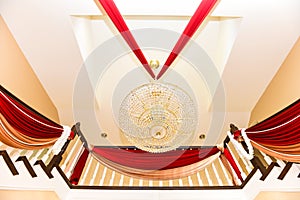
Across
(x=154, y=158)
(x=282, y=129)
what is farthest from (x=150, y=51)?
(x=282, y=129)

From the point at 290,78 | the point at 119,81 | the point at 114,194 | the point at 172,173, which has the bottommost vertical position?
the point at 114,194

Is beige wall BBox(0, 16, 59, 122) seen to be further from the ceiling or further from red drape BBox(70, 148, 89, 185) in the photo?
red drape BBox(70, 148, 89, 185)

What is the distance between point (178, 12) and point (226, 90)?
2189 millimetres

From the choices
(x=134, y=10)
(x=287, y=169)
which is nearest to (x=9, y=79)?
(x=134, y=10)

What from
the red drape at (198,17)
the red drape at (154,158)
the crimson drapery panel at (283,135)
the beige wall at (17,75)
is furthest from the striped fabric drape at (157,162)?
the red drape at (198,17)

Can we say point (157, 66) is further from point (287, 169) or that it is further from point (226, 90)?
point (287, 169)

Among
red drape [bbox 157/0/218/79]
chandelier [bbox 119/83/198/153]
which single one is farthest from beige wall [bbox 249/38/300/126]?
chandelier [bbox 119/83/198/153]

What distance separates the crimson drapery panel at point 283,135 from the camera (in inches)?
94.4

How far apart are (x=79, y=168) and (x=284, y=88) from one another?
3.04 metres

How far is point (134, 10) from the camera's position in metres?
3.58

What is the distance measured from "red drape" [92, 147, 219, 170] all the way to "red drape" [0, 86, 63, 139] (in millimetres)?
1351

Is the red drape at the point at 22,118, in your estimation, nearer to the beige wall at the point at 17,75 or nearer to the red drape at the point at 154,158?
the beige wall at the point at 17,75

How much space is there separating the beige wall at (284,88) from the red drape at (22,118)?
3003 mm

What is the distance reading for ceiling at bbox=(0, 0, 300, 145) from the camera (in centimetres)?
358
